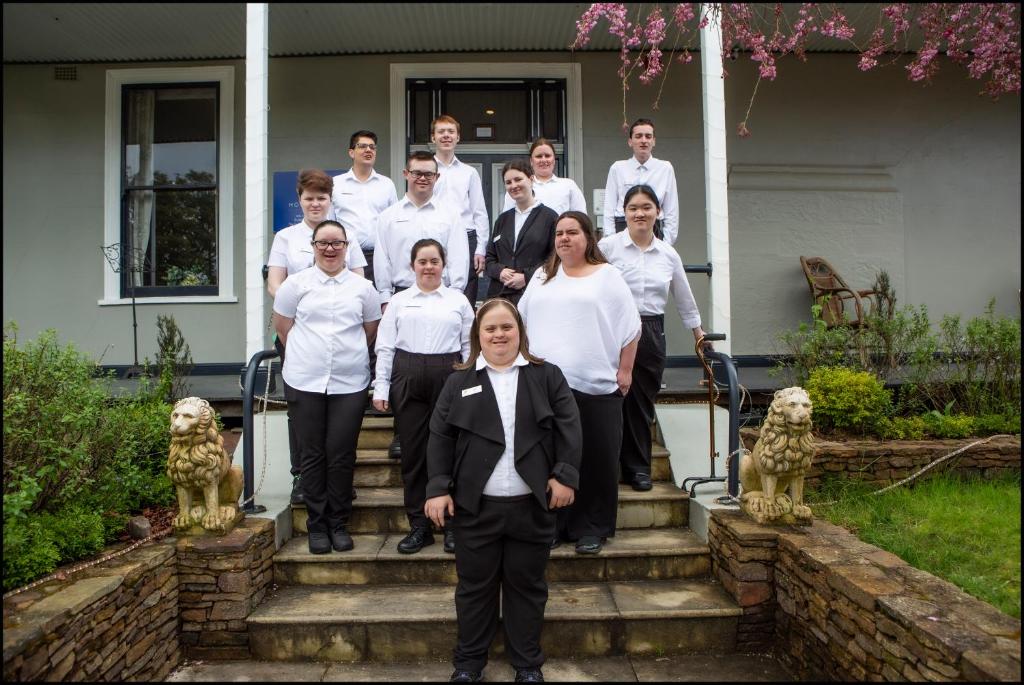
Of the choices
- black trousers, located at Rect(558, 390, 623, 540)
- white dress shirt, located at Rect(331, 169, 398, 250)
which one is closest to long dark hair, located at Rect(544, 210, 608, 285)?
black trousers, located at Rect(558, 390, 623, 540)

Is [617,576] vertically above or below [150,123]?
below

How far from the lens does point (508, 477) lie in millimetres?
3172

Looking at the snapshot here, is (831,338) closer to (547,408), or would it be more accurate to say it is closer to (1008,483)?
(1008,483)

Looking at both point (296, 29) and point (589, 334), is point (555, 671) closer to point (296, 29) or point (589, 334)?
point (589, 334)

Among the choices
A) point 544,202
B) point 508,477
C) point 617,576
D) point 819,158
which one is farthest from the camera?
point 819,158

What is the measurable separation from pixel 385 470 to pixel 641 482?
5.25ft

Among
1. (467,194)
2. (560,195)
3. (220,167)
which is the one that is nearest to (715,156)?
(560,195)

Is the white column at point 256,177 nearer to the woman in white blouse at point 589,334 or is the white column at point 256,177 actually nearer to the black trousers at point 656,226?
the woman in white blouse at point 589,334

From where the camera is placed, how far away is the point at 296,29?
7695 mm

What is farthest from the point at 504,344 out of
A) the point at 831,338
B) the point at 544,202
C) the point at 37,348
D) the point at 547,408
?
the point at 831,338

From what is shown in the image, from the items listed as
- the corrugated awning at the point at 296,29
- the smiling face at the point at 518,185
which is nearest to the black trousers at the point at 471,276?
the smiling face at the point at 518,185

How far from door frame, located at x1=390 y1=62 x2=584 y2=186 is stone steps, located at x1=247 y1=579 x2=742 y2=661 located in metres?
5.64

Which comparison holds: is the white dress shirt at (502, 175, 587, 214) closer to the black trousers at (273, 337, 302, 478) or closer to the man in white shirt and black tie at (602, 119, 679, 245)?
the man in white shirt and black tie at (602, 119, 679, 245)

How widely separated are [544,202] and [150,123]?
565 centimetres
